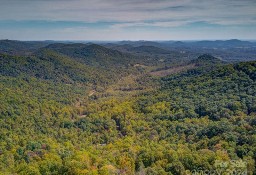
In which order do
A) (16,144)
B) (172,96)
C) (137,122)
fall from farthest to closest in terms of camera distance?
(172,96)
(137,122)
(16,144)

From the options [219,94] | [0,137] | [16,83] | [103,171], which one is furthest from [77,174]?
[16,83]

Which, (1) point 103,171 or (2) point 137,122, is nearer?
(1) point 103,171

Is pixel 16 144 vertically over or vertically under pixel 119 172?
under

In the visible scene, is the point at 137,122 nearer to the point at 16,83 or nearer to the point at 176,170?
the point at 176,170

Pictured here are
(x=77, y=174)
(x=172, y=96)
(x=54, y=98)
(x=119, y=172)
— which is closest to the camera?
(x=77, y=174)

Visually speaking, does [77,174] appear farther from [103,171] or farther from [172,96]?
[172,96]

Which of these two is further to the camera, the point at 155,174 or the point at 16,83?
the point at 16,83

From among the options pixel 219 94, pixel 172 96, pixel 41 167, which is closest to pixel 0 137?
pixel 41 167

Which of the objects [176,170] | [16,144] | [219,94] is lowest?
[16,144]

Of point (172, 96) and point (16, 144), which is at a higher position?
point (172, 96)
